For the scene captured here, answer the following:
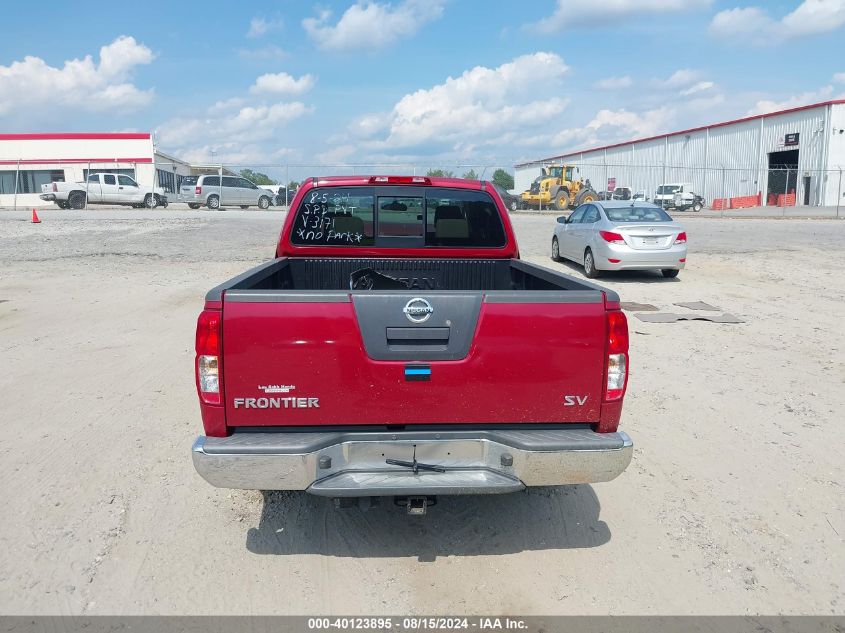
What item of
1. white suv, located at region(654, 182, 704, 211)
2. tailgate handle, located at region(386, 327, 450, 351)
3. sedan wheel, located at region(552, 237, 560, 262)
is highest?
white suv, located at region(654, 182, 704, 211)

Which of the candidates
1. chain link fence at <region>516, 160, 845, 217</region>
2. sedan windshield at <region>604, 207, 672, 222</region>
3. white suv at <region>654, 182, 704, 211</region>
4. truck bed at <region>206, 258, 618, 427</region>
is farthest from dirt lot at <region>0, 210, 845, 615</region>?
white suv at <region>654, 182, 704, 211</region>

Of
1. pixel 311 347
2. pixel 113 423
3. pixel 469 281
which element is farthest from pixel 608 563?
pixel 113 423

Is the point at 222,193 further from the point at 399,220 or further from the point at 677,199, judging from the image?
the point at 399,220

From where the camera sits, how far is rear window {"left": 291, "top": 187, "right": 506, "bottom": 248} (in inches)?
211

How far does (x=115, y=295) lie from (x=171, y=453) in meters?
7.31

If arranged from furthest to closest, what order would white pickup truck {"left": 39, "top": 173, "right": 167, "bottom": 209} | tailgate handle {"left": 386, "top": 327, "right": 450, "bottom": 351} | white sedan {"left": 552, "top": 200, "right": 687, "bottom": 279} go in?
white pickup truck {"left": 39, "top": 173, "right": 167, "bottom": 209} → white sedan {"left": 552, "top": 200, "right": 687, "bottom": 279} → tailgate handle {"left": 386, "top": 327, "right": 450, "bottom": 351}

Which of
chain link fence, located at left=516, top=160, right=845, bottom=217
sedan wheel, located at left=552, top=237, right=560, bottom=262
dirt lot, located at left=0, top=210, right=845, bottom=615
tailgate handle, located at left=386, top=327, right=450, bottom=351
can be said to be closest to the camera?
tailgate handle, located at left=386, top=327, right=450, bottom=351

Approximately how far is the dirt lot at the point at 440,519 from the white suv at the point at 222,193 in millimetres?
30638

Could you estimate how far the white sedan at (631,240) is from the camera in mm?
12969

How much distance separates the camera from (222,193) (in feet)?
123

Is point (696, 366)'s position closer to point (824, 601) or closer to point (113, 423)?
point (824, 601)

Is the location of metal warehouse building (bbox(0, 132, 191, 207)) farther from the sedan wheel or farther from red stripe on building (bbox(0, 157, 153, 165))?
the sedan wheel

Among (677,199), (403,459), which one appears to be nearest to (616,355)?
(403,459)

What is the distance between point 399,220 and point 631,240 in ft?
28.1
